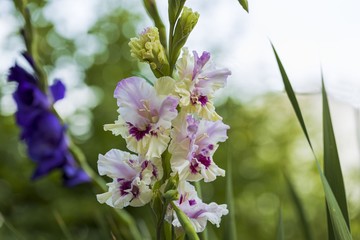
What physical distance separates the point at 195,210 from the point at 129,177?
0.16ft

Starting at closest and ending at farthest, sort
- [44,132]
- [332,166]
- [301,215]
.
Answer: [332,166] → [301,215] → [44,132]

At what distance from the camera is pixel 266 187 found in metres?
3.01

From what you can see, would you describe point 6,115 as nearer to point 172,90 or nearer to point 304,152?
point 304,152

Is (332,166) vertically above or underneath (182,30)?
underneath

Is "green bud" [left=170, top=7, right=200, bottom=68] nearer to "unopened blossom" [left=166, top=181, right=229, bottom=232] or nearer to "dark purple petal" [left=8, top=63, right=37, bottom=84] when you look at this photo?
"unopened blossom" [left=166, top=181, right=229, bottom=232]

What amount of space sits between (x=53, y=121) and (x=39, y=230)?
1.91 meters

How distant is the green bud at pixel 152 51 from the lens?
40 cm

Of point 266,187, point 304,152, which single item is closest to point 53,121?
point 266,187

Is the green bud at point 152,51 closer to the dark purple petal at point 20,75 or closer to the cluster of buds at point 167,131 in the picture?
the cluster of buds at point 167,131

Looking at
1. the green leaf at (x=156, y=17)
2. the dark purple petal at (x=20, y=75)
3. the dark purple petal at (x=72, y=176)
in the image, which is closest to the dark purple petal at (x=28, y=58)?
the dark purple petal at (x=20, y=75)

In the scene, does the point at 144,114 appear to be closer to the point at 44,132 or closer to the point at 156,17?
the point at 156,17

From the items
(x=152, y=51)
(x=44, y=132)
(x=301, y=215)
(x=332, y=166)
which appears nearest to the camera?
(x=152, y=51)

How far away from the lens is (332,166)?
1.69 feet

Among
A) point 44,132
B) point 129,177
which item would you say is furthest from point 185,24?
point 44,132
